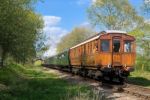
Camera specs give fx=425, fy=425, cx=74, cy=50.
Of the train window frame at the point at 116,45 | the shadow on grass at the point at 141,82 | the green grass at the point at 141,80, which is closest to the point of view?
the train window frame at the point at 116,45

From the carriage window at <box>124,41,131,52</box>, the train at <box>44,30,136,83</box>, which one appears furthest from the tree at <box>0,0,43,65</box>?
the carriage window at <box>124,41,131,52</box>

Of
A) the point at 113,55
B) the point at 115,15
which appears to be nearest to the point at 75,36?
the point at 115,15

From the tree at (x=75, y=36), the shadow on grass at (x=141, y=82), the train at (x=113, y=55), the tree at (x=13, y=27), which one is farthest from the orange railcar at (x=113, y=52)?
the tree at (x=75, y=36)

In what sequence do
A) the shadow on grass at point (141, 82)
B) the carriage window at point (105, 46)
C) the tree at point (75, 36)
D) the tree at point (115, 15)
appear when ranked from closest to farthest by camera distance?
the carriage window at point (105, 46)
the shadow on grass at point (141, 82)
the tree at point (115, 15)
the tree at point (75, 36)

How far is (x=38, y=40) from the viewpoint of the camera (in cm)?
4766

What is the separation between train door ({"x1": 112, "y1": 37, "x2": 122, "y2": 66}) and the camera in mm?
28109

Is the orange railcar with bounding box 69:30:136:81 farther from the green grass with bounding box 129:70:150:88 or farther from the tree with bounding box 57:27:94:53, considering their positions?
the tree with bounding box 57:27:94:53

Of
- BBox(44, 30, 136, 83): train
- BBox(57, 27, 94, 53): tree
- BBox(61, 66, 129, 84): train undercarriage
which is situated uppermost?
BBox(57, 27, 94, 53): tree

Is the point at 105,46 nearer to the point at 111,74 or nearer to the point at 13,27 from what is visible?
the point at 111,74

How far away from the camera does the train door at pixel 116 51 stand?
28.1 metres

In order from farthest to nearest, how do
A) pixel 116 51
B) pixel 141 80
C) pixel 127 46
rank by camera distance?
pixel 141 80 < pixel 127 46 < pixel 116 51

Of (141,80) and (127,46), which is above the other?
(127,46)

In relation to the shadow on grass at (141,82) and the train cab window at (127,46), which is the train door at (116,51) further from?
the shadow on grass at (141,82)

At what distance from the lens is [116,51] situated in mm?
28281
